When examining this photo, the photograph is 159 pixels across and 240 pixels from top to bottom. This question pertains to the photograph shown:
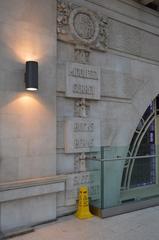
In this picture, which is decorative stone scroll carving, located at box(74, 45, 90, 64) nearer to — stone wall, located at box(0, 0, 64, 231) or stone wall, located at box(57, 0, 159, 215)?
stone wall, located at box(57, 0, 159, 215)

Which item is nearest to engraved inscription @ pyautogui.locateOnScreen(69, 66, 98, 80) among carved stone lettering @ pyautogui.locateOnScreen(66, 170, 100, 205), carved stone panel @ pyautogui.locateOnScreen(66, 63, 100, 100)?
carved stone panel @ pyautogui.locateOnScreen(66, 63, 100, 100)

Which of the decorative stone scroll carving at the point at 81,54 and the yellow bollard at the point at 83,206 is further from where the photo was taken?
the decorative stone scroll carving at the point at 81,54

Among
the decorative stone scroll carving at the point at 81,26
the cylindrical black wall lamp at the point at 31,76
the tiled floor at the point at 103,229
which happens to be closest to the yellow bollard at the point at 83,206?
the tiled floor at the point at 103,229

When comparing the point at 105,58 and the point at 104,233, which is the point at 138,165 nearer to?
the point at 104,233

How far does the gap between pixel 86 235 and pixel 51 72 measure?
2.64 m

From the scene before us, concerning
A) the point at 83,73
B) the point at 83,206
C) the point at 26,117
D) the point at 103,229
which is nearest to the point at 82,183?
the point at 83,206

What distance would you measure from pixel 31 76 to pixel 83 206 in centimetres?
237

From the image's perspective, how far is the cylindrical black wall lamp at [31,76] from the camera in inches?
168

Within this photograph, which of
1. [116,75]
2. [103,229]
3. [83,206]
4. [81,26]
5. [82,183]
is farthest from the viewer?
[116,75]

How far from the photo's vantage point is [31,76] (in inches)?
168

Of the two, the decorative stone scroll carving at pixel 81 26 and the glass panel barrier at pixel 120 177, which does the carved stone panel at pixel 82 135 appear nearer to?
the glass panel barrier at pixel 120 177

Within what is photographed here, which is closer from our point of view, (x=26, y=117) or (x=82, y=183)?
(x=26, y=117)

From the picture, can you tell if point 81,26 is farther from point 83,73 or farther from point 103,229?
point 103,229

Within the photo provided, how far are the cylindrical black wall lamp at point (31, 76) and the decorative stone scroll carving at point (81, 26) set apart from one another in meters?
0.99
